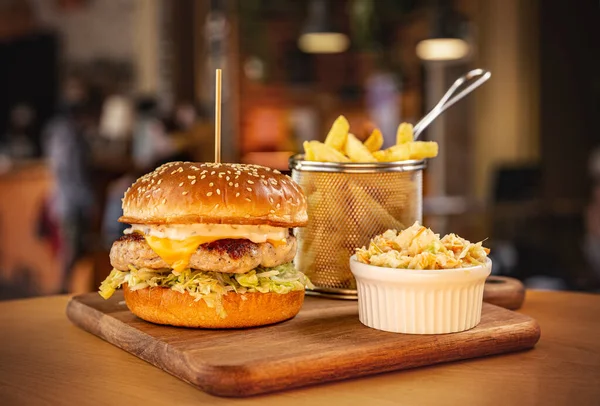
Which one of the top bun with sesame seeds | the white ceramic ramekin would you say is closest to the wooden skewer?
the top bun with sesame seeds

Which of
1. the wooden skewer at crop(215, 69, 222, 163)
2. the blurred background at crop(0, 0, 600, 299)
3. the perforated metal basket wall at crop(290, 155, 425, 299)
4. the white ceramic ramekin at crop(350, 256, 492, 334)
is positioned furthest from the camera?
the blurred background at crop(0, 0, 600, 299)

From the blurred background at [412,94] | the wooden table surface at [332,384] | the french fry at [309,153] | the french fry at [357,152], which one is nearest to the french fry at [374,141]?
the french fry at [357,152]

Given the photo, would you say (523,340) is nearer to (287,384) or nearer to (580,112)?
(287,384)

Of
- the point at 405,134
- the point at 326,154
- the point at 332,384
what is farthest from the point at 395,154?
the point at 332,384

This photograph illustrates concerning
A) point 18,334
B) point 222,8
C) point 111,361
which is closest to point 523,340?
point 111,361

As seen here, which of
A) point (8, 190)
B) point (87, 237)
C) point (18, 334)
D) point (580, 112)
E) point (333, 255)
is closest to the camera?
point (18, 334)

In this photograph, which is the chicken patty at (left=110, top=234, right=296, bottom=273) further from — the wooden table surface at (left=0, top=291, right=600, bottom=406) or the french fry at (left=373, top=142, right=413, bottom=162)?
the french fry at (left=373, top=142, right=413, bottom=162)
